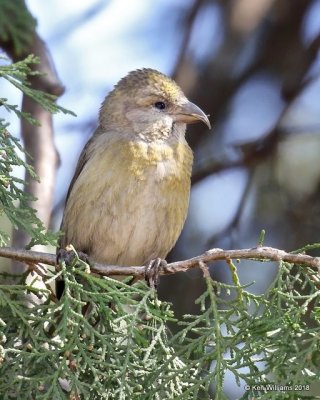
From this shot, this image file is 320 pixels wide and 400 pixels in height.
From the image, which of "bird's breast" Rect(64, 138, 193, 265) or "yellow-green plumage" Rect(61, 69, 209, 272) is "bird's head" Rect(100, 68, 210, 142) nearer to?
"yellow-green plumage" Rect(61, 69, 209, 272)

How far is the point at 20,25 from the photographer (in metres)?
6.26

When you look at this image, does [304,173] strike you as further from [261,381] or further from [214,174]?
[261,381]

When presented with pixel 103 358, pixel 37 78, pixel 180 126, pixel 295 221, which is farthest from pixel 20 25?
pixel 103 358

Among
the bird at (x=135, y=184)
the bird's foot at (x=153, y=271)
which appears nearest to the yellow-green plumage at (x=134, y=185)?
the bird at (x=135, y=184)

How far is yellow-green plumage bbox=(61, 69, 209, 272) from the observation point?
5422 mm

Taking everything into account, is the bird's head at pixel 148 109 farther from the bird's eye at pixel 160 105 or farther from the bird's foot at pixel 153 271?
the bird's foot at pixel 153 271

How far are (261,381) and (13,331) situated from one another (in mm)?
1172

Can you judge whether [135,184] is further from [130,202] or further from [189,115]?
[189,115]

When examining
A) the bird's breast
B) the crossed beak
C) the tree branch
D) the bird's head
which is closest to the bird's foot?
the tree branch

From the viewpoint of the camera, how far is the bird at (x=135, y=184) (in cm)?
543

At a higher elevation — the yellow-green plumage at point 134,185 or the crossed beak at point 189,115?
the crossed beak at point 189,115

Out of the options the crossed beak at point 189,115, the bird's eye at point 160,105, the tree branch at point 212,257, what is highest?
the bird's eye at point 160,105

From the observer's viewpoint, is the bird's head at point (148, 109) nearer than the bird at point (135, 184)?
No

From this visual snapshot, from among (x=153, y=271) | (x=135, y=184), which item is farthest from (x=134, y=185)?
(x=153, y=271)
